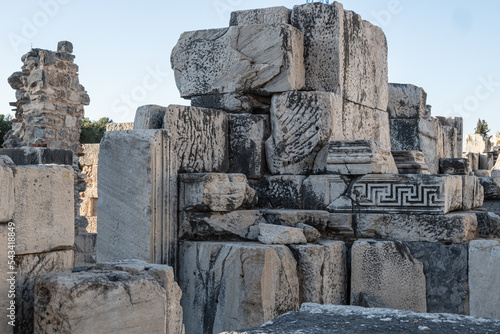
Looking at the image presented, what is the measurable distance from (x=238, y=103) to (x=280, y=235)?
1.46 metres

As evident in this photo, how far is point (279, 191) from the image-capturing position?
207 inches

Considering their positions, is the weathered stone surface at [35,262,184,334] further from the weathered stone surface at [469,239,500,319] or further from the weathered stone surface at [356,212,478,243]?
the weathered stone surface at [469,239,500,319]

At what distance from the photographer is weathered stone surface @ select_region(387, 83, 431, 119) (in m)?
8.59

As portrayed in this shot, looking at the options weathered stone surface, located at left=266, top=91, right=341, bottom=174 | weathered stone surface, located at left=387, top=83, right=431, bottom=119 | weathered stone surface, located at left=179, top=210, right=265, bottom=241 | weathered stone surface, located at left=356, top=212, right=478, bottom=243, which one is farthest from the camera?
weathered stone surface, located at left=387, top=83, right=431, bottom=119

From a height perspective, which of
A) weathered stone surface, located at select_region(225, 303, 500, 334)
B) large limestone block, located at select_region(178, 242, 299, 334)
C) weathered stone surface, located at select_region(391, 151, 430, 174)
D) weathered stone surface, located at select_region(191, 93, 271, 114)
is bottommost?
large limestone block, located at select_region(178, 242, 299, 334)

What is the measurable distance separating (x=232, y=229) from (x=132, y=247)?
0.78 meters

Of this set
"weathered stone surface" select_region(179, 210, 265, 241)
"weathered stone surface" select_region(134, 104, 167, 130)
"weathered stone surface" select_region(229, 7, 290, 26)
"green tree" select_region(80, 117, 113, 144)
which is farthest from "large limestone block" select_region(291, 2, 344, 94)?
"green tree" select_region(80, 117, 113, 144)

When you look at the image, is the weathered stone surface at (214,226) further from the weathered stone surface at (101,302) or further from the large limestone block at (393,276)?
the weathered stone surface at (101,302)

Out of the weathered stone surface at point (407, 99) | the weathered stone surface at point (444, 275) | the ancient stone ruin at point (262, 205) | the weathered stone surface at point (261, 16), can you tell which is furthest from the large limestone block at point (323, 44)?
the weathered stone surface at point (407, 99)

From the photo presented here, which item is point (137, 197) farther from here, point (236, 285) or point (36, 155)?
point (36, 155)

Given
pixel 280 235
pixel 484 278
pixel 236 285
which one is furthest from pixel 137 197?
pixel 484 278

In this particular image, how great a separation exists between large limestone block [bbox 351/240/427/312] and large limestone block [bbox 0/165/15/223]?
274 centimetres

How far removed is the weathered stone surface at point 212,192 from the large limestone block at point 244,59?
1.00 meters

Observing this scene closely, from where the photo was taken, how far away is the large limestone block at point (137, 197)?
4547 millimetres
